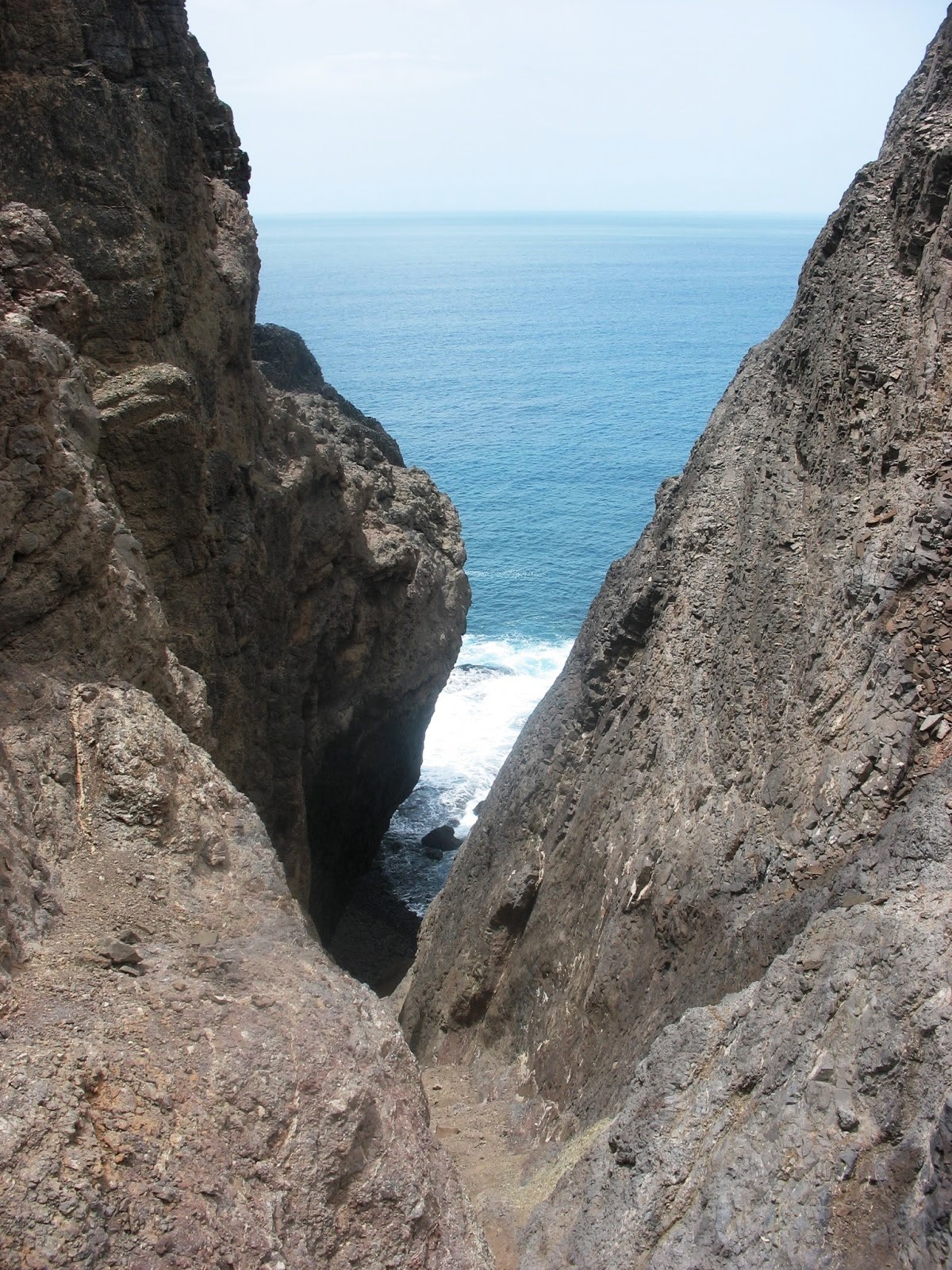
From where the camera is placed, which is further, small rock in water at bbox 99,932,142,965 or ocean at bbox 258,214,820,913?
ocean at bbox 258,214,820,913

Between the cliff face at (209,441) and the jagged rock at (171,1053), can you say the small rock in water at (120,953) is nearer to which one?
the jagged rock at (171,1053)

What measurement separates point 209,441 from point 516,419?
64.1 metres

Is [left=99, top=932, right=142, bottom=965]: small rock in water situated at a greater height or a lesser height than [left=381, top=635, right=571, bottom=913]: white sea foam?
greater

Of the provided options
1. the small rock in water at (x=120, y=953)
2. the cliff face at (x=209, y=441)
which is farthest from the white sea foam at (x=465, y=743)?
the small rock in water at (x=120, y=953)

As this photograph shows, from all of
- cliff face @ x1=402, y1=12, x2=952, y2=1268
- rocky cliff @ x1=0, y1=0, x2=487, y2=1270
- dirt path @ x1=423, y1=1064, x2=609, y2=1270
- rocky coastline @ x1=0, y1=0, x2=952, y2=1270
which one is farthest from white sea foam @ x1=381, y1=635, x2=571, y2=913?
dirt path @ x1=423, y1=1064, x2=609, y2=1270

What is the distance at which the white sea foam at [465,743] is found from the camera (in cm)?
3416

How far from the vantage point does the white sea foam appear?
34.2 metres

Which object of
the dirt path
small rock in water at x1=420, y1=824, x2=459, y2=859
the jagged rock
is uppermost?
the jagged rock

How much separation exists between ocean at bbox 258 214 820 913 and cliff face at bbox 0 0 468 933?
989 centimetres

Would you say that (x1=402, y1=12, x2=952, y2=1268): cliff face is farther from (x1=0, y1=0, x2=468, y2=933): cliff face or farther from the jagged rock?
(x1=0, y1=0, x2=468, y2=933): cliff face

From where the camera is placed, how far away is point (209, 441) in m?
18.5

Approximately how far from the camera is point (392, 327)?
114m

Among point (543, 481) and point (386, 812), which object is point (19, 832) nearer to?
point (386, 812)

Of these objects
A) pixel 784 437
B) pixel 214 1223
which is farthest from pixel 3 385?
pixel 784 437
